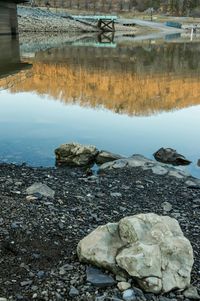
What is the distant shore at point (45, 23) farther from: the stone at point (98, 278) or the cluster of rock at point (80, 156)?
the stone at point (98, 278)

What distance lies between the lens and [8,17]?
52.4 m

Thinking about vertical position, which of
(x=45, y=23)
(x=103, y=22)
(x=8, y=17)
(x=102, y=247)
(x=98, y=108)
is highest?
(x=8, y=17)

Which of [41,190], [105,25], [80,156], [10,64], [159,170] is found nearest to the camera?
[41,190]

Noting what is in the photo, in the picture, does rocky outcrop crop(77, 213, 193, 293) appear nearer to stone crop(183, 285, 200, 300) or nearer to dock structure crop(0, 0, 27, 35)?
stone crop(183, 285, 200, 300)

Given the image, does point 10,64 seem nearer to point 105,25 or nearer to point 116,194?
point 116,194

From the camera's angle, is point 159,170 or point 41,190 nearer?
point 41,190

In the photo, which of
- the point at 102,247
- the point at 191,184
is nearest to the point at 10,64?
the point at 191,184

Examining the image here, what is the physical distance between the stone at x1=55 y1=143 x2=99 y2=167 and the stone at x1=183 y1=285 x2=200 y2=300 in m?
6.54

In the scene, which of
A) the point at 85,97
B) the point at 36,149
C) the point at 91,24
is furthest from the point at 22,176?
the point at 91,24

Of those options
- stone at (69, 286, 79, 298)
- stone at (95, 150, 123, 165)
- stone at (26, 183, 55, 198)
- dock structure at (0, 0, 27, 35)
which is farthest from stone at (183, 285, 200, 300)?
dock structure at (0, 0, 27, 35)

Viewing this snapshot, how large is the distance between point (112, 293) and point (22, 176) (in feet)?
16.7

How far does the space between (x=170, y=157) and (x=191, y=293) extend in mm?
7085

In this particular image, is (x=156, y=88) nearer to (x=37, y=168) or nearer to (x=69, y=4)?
(x=37, y=168)

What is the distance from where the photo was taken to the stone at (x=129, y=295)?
516 centimetres
